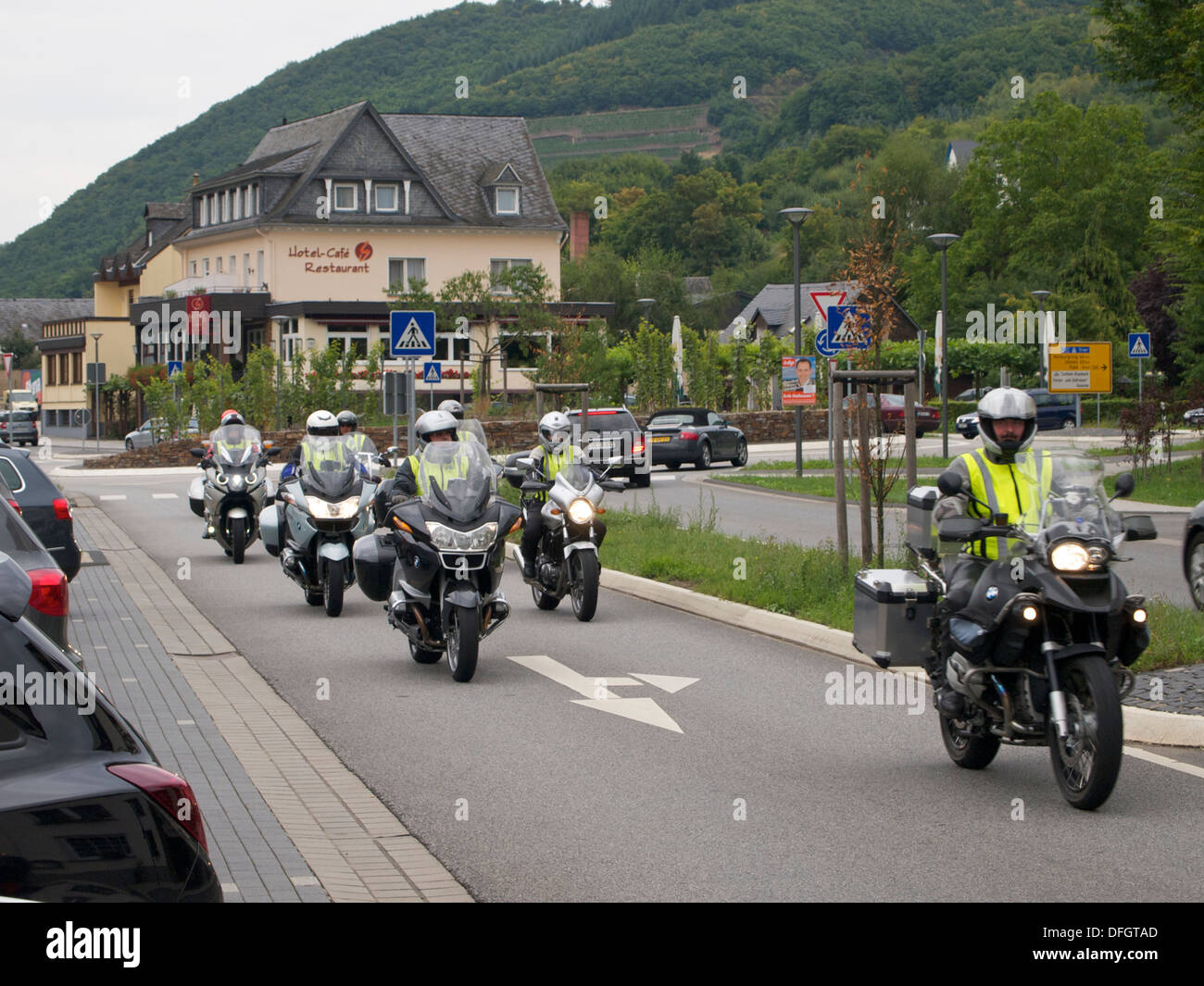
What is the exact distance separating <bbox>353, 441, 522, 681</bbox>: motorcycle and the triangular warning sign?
43.5 feet

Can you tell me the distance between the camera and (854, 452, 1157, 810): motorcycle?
22.1 ft

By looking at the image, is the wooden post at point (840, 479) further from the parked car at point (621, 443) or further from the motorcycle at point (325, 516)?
the parked car at point (621, 443)

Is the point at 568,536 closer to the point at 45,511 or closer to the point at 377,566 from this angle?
the point at 377,566

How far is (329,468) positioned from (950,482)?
26.4 feet

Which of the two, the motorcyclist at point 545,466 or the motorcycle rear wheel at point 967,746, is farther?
the motorcyclist at point 545,466

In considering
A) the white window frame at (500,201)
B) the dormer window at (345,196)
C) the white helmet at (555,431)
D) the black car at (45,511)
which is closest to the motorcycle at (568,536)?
the white helmet at (555,431)

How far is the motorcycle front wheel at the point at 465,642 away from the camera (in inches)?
409

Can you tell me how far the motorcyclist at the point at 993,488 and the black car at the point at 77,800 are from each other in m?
4.40

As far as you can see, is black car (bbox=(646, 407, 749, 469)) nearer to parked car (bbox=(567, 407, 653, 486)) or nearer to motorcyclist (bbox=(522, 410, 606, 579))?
parked car (bbox=(567, 407, 653, 486))

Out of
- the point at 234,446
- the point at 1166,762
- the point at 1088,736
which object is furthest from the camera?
the point at 234,446

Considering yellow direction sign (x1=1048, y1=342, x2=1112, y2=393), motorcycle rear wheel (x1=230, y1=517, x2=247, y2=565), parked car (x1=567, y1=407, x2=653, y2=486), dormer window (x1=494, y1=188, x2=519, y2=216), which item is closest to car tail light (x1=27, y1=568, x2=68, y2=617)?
motorcycle rear wheel (x1=230, y1=517, x2=247, y2=565)

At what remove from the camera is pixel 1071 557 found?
684cm

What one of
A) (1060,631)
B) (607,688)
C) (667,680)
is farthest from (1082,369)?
(1060,631)

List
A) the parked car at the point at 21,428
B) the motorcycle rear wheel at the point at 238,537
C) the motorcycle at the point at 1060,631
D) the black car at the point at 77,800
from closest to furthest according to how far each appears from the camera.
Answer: the black car at the point at 77,800 < the motorcycle at the point at 1060,631 < the motorcycle rear wheel at the point at 238,537 < the parked car at the point at 21,428
